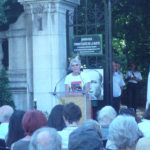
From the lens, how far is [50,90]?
8438 millimetres

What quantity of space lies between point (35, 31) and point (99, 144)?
16.8 feet

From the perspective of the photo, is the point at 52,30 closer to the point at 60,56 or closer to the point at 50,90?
the point at 60,56

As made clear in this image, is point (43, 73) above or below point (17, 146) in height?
above

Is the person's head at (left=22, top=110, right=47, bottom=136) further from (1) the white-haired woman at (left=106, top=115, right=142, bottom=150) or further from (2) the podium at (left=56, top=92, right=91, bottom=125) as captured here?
(2) the podium at (left=56, top=92, right=91, bottom=125)

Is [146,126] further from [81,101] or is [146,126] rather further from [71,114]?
[81,101]

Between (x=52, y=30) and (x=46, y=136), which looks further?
(x=52, y=30)

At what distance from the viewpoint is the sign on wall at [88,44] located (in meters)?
8.21

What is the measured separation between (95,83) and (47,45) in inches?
47.4

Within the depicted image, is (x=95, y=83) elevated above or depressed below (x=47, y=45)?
below

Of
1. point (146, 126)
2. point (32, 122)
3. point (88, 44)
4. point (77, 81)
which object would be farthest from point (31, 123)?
point (88, 44)

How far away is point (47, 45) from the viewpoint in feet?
27.8

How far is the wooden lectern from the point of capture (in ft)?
23.6

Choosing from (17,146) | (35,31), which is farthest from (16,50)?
(17,146)

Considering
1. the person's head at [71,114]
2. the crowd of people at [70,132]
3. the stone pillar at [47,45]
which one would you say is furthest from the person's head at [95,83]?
the person's head at [71,114]
